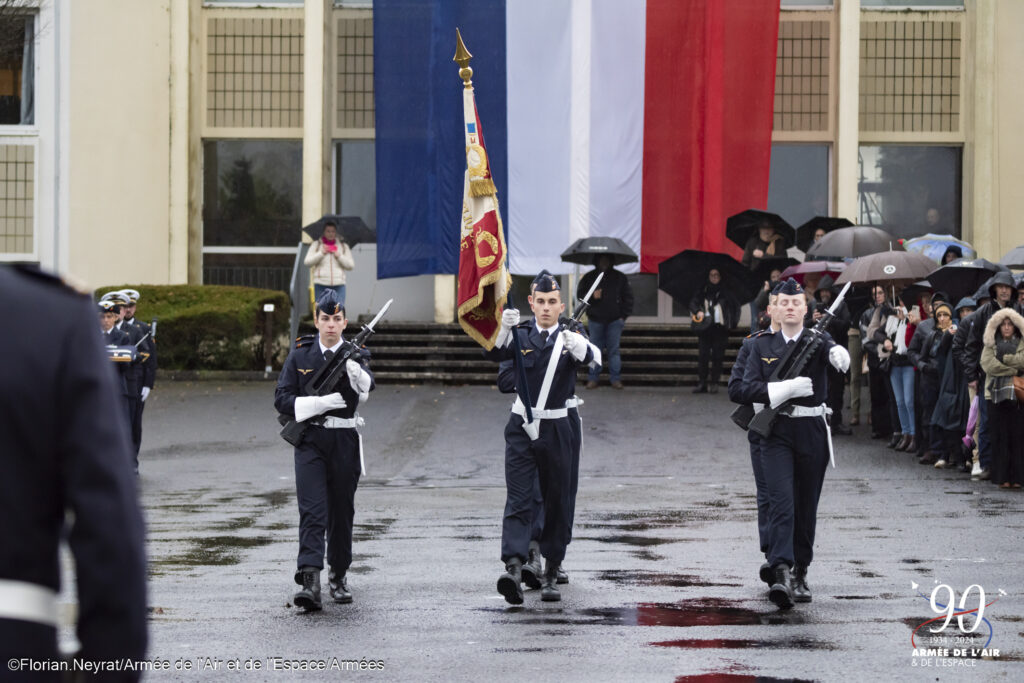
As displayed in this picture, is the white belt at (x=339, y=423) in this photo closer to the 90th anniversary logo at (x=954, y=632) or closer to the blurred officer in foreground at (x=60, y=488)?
the 90th anniversary logo at (x=954, y=632)

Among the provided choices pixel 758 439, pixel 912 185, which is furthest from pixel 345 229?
pixel 758 439

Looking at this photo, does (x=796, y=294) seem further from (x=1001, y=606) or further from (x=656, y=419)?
(x=656, y=419)

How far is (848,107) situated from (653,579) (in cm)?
1774

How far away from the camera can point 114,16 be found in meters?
26.1

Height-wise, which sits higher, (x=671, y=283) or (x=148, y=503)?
(x=671, y=283)

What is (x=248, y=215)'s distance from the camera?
27266 mm

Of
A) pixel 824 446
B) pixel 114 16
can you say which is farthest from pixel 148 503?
pixel 114 16

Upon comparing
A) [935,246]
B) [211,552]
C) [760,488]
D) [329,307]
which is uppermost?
[935,246]

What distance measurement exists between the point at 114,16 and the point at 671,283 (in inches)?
450

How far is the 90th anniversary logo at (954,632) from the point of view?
289 inches

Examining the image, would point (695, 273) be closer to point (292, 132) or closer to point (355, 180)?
point (355, 180)

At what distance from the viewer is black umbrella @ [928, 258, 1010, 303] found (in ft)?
53.0

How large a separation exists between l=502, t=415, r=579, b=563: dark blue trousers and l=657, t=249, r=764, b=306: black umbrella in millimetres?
12225

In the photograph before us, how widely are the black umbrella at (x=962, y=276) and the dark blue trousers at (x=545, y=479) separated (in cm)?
812
